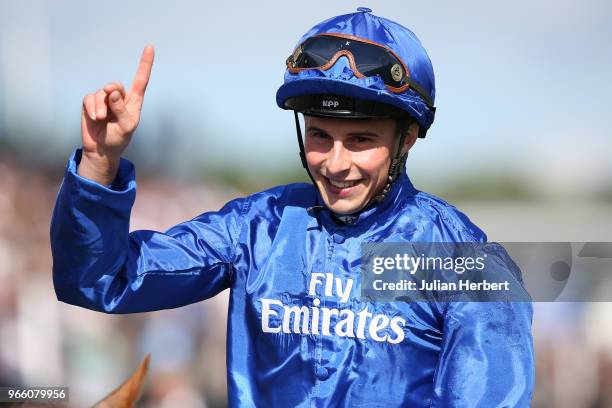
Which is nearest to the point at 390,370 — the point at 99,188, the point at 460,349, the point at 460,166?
the point at 460,349

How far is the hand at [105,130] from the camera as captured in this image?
205cm

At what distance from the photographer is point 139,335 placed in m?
4.03

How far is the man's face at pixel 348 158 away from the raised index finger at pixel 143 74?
444 mm

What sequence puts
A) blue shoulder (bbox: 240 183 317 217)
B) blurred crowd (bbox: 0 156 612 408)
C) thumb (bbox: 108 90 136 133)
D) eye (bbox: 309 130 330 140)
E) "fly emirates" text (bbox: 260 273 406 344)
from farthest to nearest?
1. blurred crowd (bbox: 0 156 612 408)
2. blue shoulder (bbox: 240 183 317 217)
3. eye (bbox: 309 130 330 140)
4. "fly emirates" text (bbox: 260 273 406 344)
5. thumb (bbox: 108 90 136 133)

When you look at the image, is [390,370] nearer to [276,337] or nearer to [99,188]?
[276,337]

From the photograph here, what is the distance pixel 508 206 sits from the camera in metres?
3.66

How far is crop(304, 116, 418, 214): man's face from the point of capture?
7.52 feet

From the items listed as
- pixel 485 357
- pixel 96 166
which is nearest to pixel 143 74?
pixel 96 166

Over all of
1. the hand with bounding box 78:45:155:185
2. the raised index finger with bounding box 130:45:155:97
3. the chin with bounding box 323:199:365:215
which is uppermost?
the raised index finger with bounding box 130:45:155:97

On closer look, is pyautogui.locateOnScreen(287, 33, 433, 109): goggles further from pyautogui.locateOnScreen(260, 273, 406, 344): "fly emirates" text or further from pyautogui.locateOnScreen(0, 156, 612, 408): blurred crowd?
pyautogui.locateOnScreen(0, 156, 612, 408): blurred crowd

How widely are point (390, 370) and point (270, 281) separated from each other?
38cm

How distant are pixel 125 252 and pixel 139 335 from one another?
1.90 m

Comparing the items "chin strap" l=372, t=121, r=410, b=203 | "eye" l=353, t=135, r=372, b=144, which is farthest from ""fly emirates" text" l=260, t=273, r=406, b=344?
"eye" l=353, t=135, r=372, b=144

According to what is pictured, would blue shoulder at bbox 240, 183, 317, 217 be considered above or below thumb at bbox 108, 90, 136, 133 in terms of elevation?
below
